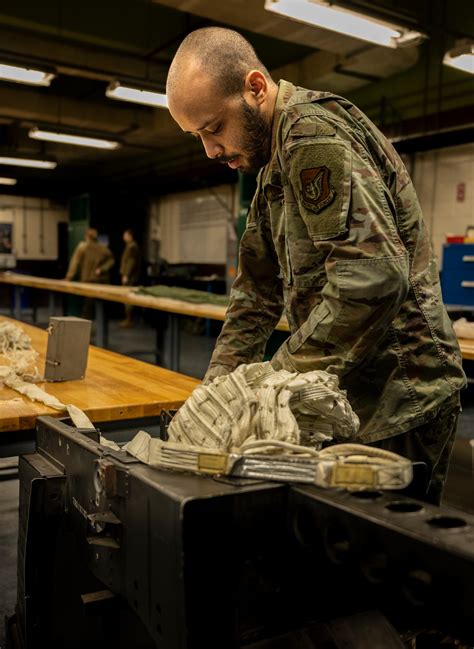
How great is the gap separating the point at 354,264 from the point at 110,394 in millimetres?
1124

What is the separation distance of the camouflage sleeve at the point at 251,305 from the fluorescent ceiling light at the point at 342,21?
2.87 m

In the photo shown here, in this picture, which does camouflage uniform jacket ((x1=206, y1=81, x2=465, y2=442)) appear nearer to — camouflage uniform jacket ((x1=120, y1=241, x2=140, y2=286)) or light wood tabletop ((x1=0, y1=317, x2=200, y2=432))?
light wood tabletop ((x1=0, y1=317, x2=200, y2=432))

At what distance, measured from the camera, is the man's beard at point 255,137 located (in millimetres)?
1334

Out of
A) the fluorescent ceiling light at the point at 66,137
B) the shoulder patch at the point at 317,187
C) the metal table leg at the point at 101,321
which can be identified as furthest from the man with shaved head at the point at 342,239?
the fluorescent ceiling light at the point at 66,137

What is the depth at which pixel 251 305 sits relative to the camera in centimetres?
172

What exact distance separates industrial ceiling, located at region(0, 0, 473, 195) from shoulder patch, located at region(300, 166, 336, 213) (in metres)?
3.43

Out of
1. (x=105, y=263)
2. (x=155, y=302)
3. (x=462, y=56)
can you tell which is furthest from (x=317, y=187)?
(x=105, y=263)

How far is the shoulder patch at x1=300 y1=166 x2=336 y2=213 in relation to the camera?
1202 millimetres

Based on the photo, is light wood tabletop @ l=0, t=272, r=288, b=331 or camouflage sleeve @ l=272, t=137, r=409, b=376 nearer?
camouflage sleeve @ l=272, t=137, r=409, b=376

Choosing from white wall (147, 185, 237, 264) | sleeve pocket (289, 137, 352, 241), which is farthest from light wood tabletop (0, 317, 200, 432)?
white wall (147, 185, 237, 264)

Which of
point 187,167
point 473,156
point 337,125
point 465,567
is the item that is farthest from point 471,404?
point 187,167

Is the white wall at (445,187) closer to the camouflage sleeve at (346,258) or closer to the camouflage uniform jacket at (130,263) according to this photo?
the camouflage uniform jacket at (130,263)

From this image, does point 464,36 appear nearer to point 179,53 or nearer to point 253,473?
point 179,53

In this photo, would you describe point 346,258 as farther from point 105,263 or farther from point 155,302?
point 105,263
